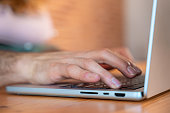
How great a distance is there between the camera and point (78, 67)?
69 cm

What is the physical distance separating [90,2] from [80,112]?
314 cm

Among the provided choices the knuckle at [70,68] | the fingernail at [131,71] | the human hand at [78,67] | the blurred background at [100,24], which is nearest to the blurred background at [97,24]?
the blurred background at [100,24]

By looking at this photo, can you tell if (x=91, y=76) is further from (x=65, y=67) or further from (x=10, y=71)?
(x=10, y=71)

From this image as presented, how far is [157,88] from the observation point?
58cm

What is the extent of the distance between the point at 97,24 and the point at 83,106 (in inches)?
124

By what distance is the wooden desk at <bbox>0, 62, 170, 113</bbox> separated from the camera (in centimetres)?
48

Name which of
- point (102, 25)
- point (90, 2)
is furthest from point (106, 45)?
point (90, 2)

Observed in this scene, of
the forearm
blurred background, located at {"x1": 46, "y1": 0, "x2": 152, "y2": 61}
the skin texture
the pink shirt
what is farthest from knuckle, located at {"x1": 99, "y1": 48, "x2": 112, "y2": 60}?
blurred background, located at {"x1": 46, "y1": 0, "x2": 152, "y2": 61}

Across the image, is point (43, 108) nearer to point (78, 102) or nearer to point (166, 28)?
point (78, 102)

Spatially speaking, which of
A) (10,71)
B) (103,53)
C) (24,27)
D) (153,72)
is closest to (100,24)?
(24,27)

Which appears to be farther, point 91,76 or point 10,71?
point 10,71

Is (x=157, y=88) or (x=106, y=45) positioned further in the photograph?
(x=106, y=45)

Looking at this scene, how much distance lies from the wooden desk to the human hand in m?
0.07

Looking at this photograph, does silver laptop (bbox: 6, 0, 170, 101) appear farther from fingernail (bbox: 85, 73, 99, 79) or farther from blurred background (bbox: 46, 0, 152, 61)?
blurred background (bbox: 46, 0, 152, 61)
